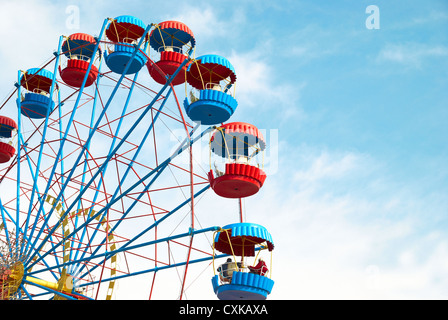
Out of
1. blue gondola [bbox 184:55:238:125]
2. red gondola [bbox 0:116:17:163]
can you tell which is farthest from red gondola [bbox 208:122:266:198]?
red gondola [bbox 0:116:17:163]

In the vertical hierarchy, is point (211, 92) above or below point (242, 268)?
above

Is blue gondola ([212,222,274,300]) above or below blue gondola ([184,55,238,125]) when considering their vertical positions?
below

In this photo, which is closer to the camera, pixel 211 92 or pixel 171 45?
pixel 211 92

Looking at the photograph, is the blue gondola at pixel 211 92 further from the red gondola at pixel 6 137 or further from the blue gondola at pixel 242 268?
the red gondola at pixel 6 137

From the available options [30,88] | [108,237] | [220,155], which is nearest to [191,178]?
[220,155]

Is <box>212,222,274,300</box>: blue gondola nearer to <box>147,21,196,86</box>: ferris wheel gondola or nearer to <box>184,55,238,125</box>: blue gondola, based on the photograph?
<box>184,55,238,125</box>: blue gondola

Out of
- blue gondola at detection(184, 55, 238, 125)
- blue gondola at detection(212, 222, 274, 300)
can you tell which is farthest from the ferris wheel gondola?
blue gondola at detection(212, 222, 274, 300)

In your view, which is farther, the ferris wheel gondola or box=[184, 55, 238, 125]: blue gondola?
the ferris wheel gondola

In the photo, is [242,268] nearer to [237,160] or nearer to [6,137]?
[237,160]

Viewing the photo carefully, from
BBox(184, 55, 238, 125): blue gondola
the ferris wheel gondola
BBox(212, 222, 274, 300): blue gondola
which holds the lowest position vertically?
BBox(212, 222, 274, 300): blue gondola

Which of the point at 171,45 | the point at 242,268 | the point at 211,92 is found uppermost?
the point at 171,45

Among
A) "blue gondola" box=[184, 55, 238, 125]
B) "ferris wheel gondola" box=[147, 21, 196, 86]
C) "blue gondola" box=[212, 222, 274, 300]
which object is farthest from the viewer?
"ferris wheel gondola" box=[147, 21, 196, 86]

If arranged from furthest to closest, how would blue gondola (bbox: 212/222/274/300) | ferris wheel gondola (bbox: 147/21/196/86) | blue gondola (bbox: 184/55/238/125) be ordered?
ferris wheel gondola (bbox: 147/21/196/86) → blue gondola (bbox: 184/55/238/125) → blue gondola (bbox: 212/222/274/300)

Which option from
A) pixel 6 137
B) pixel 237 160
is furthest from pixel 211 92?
pixel 6 137
